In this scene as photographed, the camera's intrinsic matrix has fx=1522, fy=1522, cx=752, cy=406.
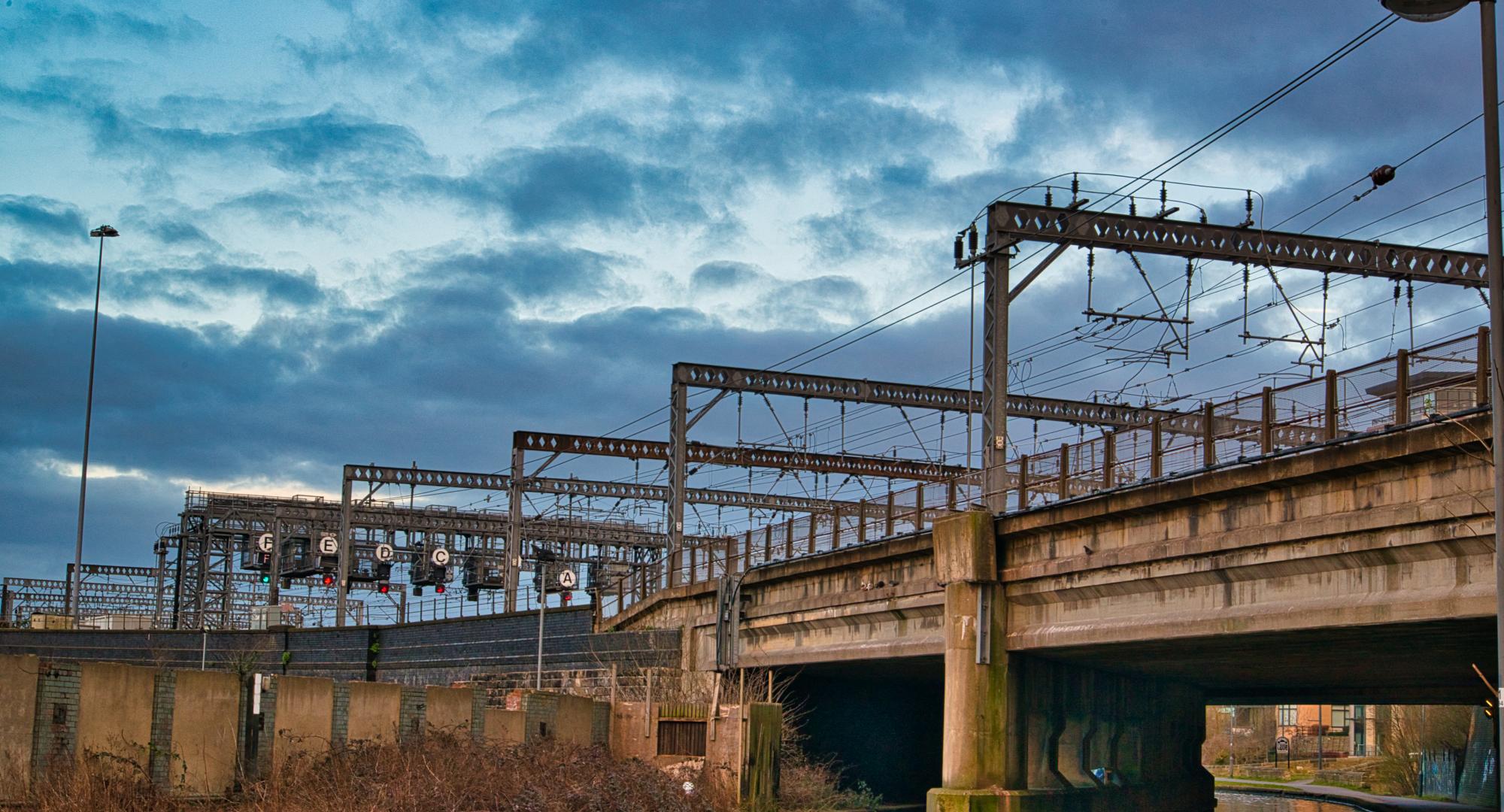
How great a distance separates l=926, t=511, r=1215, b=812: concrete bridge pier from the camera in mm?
29797

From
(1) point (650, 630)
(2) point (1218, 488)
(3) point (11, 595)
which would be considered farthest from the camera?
(3) point (11, 595)

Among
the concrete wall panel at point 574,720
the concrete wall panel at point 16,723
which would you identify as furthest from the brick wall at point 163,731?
the concrete wall panel at point 574,720

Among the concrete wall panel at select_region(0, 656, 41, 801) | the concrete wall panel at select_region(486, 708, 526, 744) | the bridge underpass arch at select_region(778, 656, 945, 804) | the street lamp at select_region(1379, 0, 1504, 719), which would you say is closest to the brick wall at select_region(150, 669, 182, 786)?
the concrete wall panel at select_region(0, 656, 41, 801)

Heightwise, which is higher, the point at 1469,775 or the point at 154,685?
the point at 154,685

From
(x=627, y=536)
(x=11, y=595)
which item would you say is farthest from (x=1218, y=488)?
(x=11, y=595)

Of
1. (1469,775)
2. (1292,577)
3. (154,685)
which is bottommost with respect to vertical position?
(1469,775)

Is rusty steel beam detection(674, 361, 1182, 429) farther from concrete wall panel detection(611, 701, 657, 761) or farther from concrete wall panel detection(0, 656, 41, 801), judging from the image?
concrete wall panel detection(0, 656, 41, 801)

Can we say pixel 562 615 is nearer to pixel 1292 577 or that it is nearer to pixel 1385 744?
pixel 1292 577

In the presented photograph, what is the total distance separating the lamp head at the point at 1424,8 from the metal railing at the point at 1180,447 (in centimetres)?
662

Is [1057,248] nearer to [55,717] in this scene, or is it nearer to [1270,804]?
[55,717]

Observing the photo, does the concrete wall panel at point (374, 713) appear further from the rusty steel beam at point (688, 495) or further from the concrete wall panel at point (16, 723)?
the rusty steel beam at point (688, 495)

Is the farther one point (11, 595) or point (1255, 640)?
point (11, 595)

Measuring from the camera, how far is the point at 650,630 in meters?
46.4

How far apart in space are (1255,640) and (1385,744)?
56.6 metres
